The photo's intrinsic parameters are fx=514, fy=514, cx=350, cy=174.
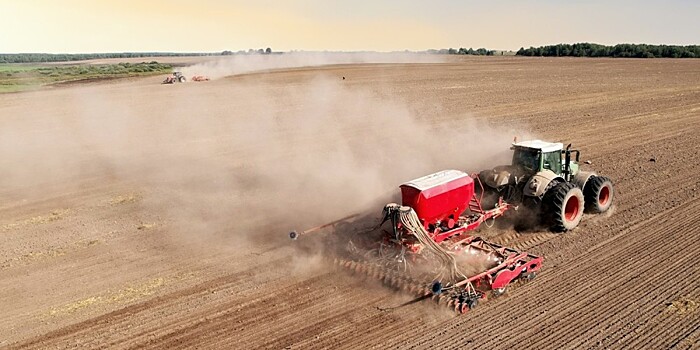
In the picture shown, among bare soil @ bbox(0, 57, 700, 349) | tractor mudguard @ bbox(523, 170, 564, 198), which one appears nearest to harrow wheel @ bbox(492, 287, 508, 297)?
bare soil @ bbox(0, 57, 700, 349)

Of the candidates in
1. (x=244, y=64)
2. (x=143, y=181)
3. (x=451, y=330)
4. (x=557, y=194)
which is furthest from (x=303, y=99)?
(x=244, y=64)

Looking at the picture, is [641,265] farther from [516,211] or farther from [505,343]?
[505,343]

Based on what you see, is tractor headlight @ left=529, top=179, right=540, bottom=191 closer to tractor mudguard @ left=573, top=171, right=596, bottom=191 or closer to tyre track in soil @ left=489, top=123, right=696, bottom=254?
tyre track in soil @ left=489, top=123, right=696, bottom=254

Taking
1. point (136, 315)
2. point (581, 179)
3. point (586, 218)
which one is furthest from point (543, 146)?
point (136, 315)

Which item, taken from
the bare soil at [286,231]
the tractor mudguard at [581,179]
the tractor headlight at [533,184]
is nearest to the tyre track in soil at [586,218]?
the bare soil at [286,231]

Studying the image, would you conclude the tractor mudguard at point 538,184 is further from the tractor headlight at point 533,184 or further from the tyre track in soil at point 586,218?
the tyre track in soil at point 586,218
